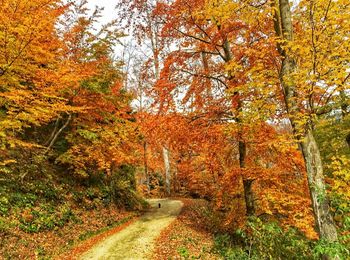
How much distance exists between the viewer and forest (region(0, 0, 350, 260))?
Answer: 18.6ft

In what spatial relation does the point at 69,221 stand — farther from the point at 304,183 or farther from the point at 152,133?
the point at 304,183

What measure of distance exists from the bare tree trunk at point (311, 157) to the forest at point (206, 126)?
0.02 metres

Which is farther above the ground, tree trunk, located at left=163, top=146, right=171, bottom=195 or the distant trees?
the distant trees

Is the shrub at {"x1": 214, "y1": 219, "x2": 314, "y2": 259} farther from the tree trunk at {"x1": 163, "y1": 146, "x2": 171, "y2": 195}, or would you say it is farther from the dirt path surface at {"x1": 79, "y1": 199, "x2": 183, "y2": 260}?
the tree trunk at {"x1": 163, "y1": 146, "x2": 171, "y2": 195}


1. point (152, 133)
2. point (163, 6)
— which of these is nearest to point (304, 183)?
point (152, 133)

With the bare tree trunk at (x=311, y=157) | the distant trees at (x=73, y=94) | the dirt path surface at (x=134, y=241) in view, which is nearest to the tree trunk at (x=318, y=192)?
the bare tree trunk at (x=311, y=157)

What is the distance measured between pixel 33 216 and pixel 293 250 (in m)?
9.72

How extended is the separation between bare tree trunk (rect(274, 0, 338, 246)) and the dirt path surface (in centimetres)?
599

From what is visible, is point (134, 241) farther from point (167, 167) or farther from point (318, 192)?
point (167, 167)

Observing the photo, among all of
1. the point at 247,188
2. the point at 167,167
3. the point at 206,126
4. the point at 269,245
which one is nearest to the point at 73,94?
the point at 206,126

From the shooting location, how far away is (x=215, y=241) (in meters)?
11.5

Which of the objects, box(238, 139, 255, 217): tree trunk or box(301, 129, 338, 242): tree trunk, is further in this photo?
box(238, 139, 255, 217): tree trunk

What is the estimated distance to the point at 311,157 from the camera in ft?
18.7

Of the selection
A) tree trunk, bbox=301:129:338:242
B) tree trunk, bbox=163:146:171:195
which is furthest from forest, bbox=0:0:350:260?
tree trunk, bbox=163:146:171:195
